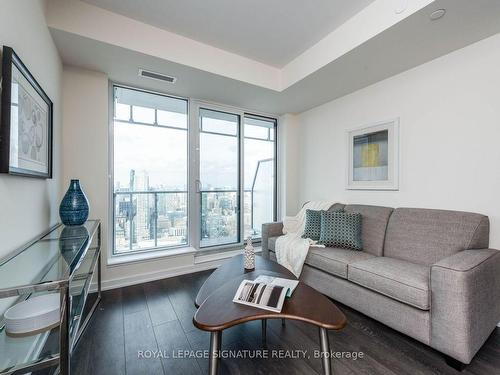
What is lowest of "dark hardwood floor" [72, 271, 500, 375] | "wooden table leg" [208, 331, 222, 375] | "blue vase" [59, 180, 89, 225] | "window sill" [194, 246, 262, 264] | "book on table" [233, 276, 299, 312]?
"dark hardwood floor" [72, 271, 500, 375]

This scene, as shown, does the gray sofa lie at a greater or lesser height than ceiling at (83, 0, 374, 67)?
lesser

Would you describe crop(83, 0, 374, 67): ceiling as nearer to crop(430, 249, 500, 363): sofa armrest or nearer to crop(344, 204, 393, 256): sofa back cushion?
crop(344, 204, 393, 256): sofa back cushion

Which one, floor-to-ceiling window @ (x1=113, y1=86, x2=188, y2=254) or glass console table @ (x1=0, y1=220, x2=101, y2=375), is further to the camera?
floor-to-ceiling window @ (x1=113, y1=86, x2=188, y2=254)

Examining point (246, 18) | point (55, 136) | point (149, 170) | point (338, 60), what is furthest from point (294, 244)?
point (55, 136)

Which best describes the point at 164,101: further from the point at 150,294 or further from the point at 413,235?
the point at 413,235

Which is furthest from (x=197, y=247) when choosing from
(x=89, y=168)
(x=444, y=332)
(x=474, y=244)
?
(x=474, y=244)

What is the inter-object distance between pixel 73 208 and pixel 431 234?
2.93 metres

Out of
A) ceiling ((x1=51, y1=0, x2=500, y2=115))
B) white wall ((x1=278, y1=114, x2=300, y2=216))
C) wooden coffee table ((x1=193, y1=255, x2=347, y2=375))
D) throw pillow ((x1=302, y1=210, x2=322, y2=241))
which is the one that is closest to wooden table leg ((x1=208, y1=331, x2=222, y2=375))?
wooden coffee table ((x1=193, y1=255, x2=347, y2=375))

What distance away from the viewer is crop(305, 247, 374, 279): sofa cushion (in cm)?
203

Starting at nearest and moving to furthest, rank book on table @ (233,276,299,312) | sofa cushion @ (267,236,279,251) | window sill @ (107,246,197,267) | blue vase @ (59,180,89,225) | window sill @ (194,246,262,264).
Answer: book on table @ (233,276,299,312)
blue vase @ (59,180,89,225)
window sill @ (107,246,197,267)
sofa cushion @ (267,236,279,251)
window sill @ (194,246,262,264)

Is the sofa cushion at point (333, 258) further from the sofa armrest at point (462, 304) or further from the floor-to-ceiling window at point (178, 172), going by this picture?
the floor-to-ceiling window at point (178, 172)

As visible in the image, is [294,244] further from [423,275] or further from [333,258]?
[423,275]

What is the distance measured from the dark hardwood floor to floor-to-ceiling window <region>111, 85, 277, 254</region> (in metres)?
1.10

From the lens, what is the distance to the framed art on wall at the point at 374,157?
8.16 feet
